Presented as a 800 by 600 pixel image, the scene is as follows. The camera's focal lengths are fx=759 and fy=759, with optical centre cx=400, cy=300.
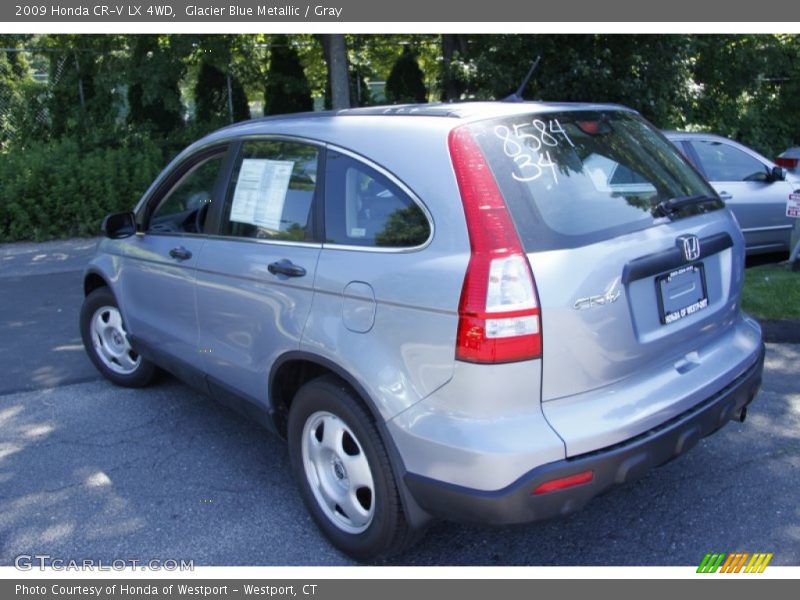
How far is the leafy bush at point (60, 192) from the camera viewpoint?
1051 centimetres

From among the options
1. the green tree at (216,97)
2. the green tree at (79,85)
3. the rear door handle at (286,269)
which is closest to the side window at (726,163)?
the rear door handle at (286,269)

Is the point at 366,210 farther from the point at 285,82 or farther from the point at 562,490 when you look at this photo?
the point at 285,82

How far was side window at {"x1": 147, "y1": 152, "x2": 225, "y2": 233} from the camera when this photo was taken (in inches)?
163

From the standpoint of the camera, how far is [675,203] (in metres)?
3.17

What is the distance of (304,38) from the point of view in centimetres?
1541

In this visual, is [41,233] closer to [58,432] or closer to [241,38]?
[241,38]

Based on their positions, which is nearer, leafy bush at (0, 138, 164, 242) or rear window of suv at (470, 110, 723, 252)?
rear window of suv at (470, 110, 723, 252)

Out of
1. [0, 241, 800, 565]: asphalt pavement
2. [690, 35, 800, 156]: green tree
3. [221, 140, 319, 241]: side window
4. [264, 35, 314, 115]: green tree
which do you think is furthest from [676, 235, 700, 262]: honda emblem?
[264, 35, 314, 115]: green tree

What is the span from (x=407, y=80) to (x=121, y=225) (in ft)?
41.0

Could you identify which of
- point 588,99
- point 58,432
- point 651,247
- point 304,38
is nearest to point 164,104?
point 304,38

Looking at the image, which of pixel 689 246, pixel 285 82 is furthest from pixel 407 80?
pixel 689 246

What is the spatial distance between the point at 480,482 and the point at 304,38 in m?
14.3

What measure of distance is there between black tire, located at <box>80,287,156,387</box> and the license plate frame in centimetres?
336

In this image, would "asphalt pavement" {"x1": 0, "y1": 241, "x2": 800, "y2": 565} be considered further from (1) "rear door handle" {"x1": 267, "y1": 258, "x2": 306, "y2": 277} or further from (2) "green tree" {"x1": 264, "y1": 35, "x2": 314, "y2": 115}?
(2) "green tree" {"x1": 264, "y1": 35, "x2": 314, "y2": 115}
